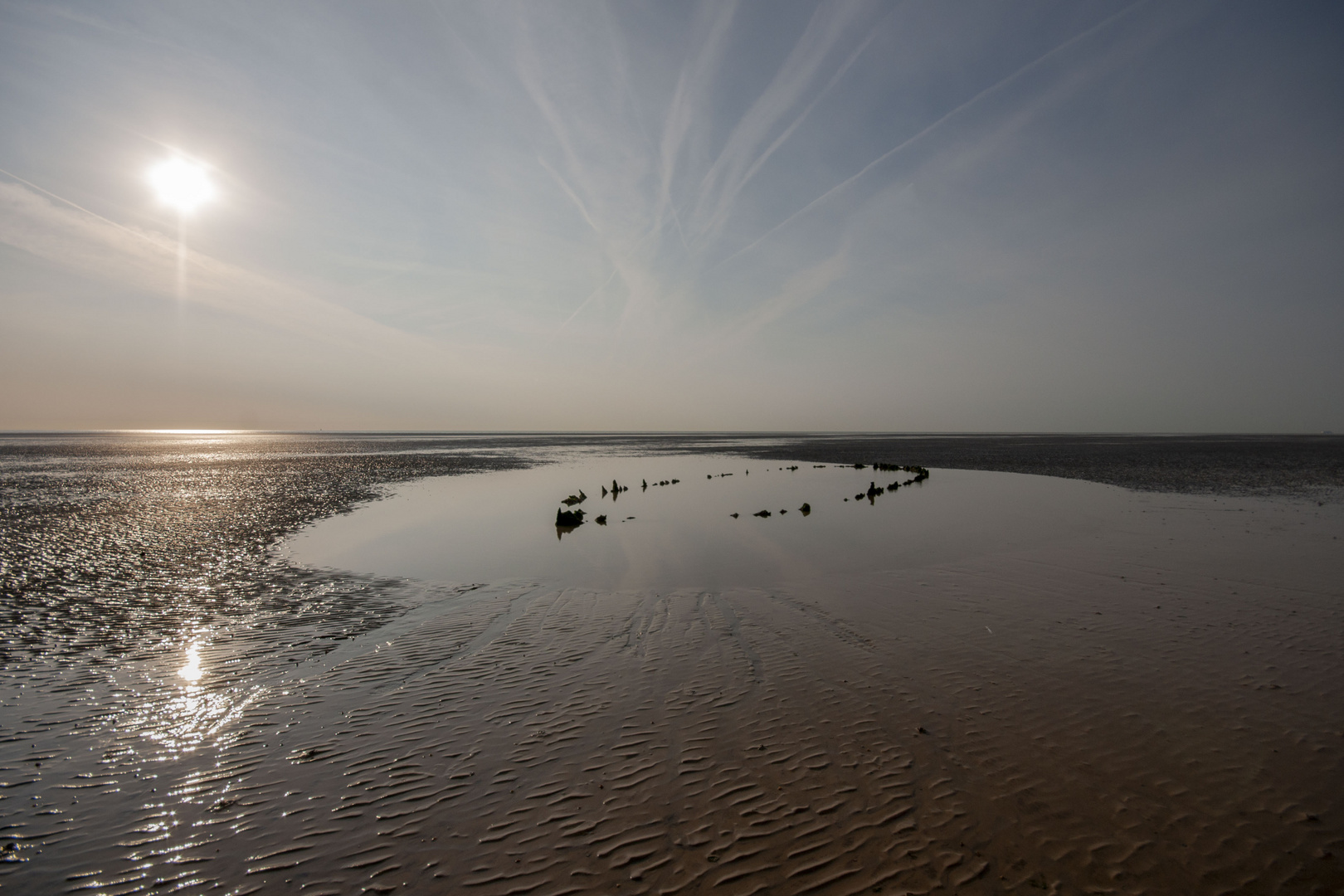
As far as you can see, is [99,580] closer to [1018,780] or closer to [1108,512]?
[1018,780]

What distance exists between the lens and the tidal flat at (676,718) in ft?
16.5

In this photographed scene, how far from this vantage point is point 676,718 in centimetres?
755

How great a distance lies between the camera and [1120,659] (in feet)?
30.2

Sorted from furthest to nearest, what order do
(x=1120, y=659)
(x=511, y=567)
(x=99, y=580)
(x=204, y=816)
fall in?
(x=511, y=567) < (x=99, y=580) < (x=1120, y=659) < (x=204, y=816)

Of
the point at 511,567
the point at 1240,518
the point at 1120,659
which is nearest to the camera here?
the point at 1120,659

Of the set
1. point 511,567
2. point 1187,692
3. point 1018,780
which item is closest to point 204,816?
point 1018,780

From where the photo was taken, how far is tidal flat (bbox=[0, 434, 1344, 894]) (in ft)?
16.5

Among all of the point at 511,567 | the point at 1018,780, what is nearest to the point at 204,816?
the point at 1018,780

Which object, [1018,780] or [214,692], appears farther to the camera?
[214,692]

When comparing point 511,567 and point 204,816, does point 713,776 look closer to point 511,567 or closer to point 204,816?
point 204,816

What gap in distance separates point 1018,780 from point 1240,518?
2392cm

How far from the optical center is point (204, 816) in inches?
222

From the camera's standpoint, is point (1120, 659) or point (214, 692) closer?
point (214, 692)

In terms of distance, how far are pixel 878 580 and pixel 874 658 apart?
530 cm
